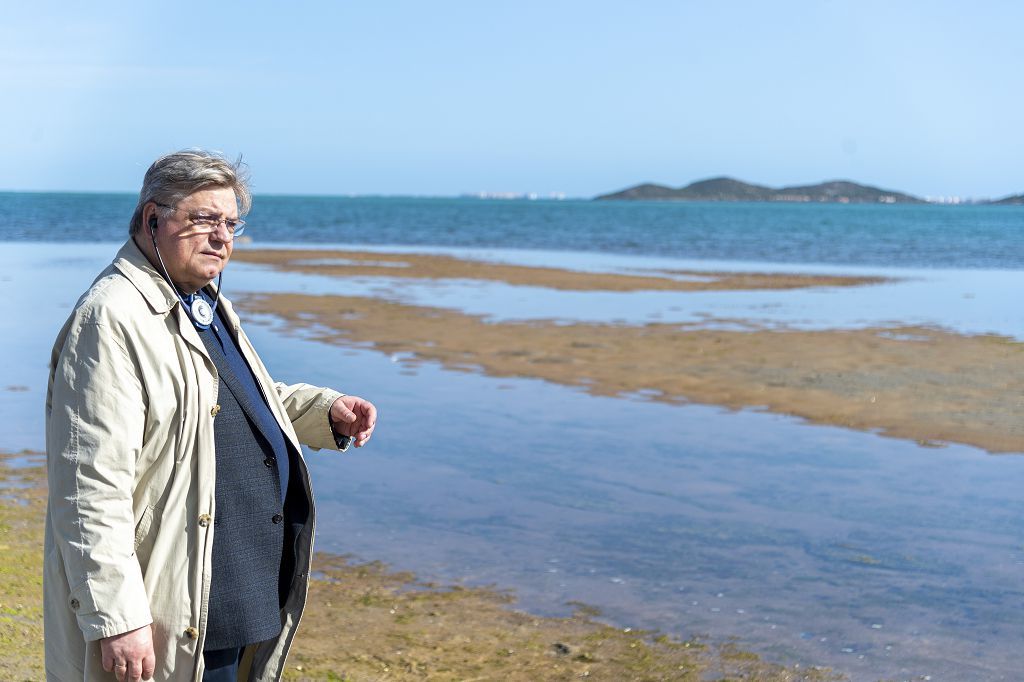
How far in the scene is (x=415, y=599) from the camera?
5.64 m

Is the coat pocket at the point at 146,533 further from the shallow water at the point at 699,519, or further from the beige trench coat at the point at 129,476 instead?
the shallow water at the point at 699,519

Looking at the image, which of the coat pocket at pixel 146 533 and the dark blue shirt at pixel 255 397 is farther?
the dark blue shirt at pixel 255 397

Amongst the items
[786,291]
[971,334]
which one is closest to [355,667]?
[971,334]

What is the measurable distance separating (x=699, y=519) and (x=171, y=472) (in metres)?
4.95

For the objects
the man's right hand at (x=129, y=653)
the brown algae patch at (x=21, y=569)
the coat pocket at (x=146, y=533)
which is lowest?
the brown algae patch at (x=21, y=569)

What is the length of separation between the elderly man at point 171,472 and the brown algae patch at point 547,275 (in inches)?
874

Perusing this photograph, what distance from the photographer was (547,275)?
29516 millimetres

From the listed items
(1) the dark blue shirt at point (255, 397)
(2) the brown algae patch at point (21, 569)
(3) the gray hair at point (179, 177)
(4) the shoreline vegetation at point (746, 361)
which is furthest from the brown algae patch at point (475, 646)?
(4) the shoreline vegetation at point (746, 361)

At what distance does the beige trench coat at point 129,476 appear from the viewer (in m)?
2.45

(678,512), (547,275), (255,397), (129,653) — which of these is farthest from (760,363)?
(547,275)

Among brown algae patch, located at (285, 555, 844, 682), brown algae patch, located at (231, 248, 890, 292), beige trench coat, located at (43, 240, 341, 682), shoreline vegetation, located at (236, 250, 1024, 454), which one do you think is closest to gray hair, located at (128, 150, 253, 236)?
beige trench coat, located at (43, 240, 341, 682)

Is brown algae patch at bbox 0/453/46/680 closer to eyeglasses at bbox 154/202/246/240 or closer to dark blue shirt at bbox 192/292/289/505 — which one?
dark blue shirt at bbox 192/292/289/505

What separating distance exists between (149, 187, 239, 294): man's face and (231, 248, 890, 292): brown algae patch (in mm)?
22315

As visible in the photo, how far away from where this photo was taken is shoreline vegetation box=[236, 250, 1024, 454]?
1079 centimetres
